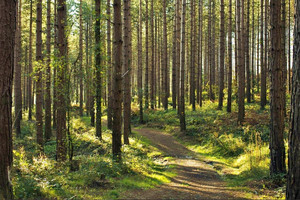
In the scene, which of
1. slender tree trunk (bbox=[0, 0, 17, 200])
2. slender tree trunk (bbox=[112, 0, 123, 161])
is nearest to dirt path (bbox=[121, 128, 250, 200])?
slender tree trunk (bbox=[112, 0, 123, 161])

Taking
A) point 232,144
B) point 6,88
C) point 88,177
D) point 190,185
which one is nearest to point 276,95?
point 190,185

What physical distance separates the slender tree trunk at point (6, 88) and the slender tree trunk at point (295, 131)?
14.9 feet

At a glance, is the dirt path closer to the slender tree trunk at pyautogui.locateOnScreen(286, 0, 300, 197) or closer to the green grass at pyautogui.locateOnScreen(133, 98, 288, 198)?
the green grass at pyautogui.locateOnScreen(133, 98, 288, 198)

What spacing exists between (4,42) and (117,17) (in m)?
5.01

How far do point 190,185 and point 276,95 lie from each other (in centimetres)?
372

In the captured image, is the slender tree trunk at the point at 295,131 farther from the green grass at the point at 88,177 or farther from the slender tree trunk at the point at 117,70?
the slender tree trunk at the point at 117,70

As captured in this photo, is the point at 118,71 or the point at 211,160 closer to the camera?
the point at 118,71

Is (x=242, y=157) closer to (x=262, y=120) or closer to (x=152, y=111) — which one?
(x=262, y=120)

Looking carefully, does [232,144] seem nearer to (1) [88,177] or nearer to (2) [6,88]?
(1) [88,177]

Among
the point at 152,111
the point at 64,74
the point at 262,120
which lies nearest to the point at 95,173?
the point at 64,74

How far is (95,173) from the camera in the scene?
24.9 ft

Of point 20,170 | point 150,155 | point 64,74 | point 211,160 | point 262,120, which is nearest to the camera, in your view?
point 20,170

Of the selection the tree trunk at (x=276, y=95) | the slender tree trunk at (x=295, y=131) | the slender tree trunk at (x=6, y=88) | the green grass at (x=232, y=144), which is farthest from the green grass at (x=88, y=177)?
the slender tree trunk at (x=295, y=131)

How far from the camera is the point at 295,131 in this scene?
3369 millimetres
